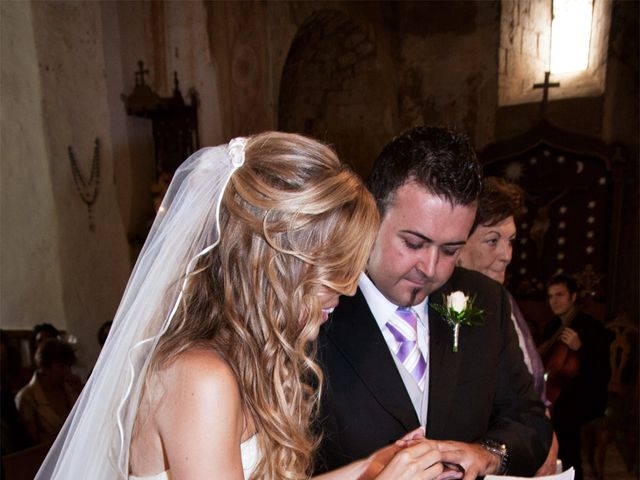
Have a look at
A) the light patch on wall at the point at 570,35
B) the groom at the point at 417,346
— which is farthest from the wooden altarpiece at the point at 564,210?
the groom at the point at 417,346

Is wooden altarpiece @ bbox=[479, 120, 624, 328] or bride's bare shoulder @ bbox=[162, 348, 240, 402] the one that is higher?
bride's bare shoulder @ bbox=[162, 348, 240, 402]

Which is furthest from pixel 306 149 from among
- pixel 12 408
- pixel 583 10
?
pixel 583 10

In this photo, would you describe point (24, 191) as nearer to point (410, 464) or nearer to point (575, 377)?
point (410, 464)

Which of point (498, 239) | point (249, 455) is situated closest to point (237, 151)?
point (249, 455)

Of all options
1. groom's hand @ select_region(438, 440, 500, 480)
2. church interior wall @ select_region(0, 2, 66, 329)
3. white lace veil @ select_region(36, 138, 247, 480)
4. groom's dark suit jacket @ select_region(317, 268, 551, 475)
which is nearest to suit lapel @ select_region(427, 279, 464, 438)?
groom's dark suit jacket @ select_region(317, 268, 551, 475)

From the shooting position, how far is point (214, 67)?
555 cm

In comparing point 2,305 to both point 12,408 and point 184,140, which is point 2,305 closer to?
point 12,408

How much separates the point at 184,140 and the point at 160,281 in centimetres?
441

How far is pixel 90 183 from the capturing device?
534cm

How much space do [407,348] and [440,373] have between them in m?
0.15

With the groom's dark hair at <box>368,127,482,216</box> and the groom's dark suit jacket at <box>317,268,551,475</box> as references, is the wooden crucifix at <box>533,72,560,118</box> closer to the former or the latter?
the groom's dark suit jacket at <box>317,268,551,475</box>

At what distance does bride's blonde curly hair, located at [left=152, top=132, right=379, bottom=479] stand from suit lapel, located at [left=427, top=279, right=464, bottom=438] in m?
0.59

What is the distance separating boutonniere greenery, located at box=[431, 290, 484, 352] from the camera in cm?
195

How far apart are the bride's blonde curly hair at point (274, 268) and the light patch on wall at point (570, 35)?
6498 millimetres
